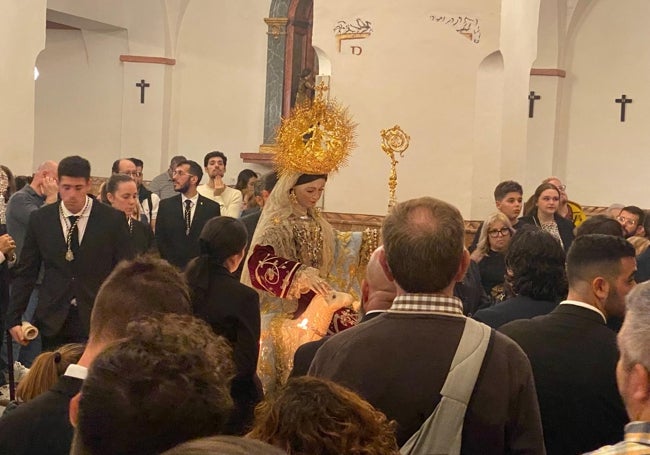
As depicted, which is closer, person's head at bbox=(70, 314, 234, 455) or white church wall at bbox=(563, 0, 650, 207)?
person's head at bbox=(70, 314, 234, 455)

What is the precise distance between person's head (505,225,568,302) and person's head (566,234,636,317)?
461 millimetres

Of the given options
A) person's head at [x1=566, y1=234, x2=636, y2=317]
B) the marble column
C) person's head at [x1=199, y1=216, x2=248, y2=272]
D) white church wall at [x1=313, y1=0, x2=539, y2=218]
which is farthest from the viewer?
the marble column

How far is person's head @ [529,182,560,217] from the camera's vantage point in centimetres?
862

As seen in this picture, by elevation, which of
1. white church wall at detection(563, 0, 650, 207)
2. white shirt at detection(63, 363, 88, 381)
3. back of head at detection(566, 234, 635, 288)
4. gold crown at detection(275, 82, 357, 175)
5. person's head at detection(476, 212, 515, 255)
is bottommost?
white shirt at detection(63, 363, 88, 381)

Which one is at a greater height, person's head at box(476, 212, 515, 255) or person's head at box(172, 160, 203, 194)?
person's head at box(172, 160, 203, 194)

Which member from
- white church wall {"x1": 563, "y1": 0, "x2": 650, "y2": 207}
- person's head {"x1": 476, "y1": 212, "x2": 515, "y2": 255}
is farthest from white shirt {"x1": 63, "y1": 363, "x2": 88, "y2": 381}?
white church wall {"x1": 563, "y1": 0, "x2": 650, "y2": 207}

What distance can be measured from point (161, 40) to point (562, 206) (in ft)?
31.3

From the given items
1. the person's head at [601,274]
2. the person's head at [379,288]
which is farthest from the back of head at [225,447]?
Result: the person's head at [601,274]

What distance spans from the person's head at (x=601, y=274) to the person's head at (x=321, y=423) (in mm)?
1701

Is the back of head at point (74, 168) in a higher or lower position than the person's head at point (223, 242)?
higher

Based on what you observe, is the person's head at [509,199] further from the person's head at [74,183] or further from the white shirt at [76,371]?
the white shirt at [76,371]

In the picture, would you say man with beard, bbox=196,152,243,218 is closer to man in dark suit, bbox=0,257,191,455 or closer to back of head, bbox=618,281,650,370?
man in dark suit, bbox=0,257,191,455

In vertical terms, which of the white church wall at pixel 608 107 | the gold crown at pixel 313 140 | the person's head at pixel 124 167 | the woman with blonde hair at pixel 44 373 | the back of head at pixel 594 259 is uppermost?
the white church wall at pixel 608 107

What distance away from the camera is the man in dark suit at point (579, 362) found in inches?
134
